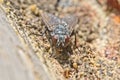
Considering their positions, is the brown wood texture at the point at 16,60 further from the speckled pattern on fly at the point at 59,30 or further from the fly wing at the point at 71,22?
the fly wing at the point at 71,22

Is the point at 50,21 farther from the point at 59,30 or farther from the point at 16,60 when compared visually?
the point at 16,60

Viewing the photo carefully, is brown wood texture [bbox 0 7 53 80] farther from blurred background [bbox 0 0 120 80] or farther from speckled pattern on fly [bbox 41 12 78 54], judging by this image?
speckled pattern on fly [bbox 41 12 78 54]

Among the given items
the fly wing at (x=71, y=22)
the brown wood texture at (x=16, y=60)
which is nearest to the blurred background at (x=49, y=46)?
the brown wood texture at (x=16, y=60)

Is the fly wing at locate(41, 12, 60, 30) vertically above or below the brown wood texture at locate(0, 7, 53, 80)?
below

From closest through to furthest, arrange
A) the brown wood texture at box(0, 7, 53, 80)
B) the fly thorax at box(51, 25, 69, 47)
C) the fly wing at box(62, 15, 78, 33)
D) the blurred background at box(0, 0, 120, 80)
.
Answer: the brown wood texture at box(0, 7, 53, 80), the blurred background at box(0, 0, 120, 80), the fly thorax at box(51, 25, 69, 47), the fly wing at box(62, 15, 78, 33)

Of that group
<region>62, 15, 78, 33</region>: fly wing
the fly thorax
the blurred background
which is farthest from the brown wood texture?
<region>62, 15, 78, 33</region>: fly wing

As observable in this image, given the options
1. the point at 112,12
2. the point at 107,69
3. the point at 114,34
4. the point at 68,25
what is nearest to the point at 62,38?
the point at 68,25
